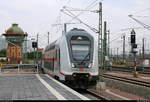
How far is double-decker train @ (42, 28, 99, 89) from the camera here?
14008 mm

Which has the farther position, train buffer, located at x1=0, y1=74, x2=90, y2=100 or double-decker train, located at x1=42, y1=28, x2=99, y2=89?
double-decker train, located at x1=42, y1=28, x2=99, y2=89

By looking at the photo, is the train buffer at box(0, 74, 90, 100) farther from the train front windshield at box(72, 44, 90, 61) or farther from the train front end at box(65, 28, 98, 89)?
the train front windshield at box(72, 44, 90, 61)

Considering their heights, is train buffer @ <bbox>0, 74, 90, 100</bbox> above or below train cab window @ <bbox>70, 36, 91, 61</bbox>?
below

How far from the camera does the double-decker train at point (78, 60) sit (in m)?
14.0

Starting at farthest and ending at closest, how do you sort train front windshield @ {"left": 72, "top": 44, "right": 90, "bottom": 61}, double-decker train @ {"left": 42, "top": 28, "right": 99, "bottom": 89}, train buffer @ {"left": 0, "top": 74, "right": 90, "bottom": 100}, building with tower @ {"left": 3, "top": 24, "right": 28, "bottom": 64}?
building with tower @ {"left": 3, "top": 24, "right": 28, "bottom": 64} < train front windshield @ {"left": 72, "top": 44, "right": 90, "bottom": 61} < double-decker train @ {"left": 42, "top": 28, "right": 99, "bottom": 89} < train buffer @ {"left": 0, "top": 74, "right": 90, "bottom": 100}

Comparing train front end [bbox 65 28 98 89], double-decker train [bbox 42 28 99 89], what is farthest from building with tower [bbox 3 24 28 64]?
train front end [bbox 65 28 98 89]

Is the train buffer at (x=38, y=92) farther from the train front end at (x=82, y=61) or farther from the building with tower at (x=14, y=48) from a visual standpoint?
the building with tower at (x=14, y=48)

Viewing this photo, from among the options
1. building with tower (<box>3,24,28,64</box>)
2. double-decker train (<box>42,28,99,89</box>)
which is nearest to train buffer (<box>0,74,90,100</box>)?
double-decker train (<box>42,28,99,89</box>)

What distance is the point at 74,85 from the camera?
14.1m

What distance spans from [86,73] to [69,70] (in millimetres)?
1018

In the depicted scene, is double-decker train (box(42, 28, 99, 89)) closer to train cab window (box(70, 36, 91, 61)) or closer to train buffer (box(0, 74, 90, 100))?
train cab window (box(70, 36, 91, 61))

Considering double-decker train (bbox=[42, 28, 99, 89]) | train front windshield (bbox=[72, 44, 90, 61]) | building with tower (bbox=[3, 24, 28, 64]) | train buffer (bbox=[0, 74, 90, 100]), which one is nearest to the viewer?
train buffer (bbox=[0, 74, 90, 100])

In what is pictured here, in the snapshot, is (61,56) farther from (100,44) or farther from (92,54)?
(100,44)

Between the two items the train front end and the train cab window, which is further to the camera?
the train cab window
